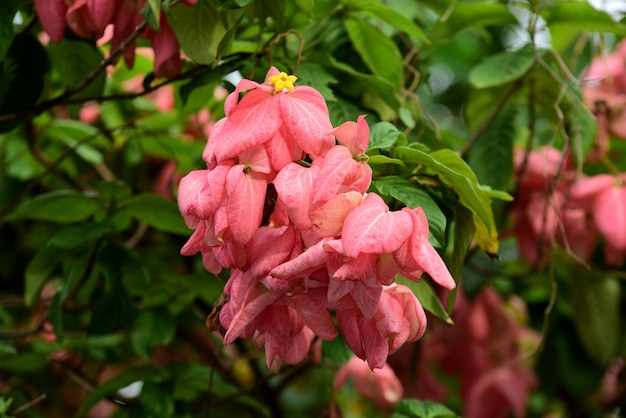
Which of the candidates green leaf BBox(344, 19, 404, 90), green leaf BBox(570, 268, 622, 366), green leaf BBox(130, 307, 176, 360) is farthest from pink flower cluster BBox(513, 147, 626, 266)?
green leaf BBox(130, 307, 176, 360)

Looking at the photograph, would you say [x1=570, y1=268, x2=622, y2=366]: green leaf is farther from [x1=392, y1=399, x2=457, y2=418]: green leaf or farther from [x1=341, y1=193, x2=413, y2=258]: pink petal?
[x1=341, y1=193, x2=413, y2=258]: pink petal

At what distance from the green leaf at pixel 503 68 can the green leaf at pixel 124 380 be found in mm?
482

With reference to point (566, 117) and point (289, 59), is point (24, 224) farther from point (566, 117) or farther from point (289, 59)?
point (566, 117)

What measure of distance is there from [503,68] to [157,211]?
0.43 metres

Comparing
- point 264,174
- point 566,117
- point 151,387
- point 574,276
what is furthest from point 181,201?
point 574,276

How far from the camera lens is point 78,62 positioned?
0.97m

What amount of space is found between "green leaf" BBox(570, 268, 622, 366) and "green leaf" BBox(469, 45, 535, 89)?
0.35m

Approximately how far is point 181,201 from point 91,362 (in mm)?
702

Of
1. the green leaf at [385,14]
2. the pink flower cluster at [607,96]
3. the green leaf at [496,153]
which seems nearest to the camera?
the green leaf at [385,14]

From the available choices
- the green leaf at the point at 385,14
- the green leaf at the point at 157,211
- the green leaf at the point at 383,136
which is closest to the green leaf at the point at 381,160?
the green leaf at the point at 383,136

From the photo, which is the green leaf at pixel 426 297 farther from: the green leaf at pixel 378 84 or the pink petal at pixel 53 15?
the pink petal at pixel 53 15

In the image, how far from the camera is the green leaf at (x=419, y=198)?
0.63 meters

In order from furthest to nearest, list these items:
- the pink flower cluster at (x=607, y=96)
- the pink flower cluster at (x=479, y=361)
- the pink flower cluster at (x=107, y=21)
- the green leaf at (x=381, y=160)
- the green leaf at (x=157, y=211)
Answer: the pink flower cluster at (x=479, y=361)
the pink flower cluster at (x=607, y=96)
the green leaf at (x=157, y=211)
the pink flower cluster at (x=107, y=21)
the green leaf at (x=381, y=160)

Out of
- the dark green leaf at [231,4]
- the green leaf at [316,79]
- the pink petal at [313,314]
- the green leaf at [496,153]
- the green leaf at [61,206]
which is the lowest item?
the green leaf at [496,153]
